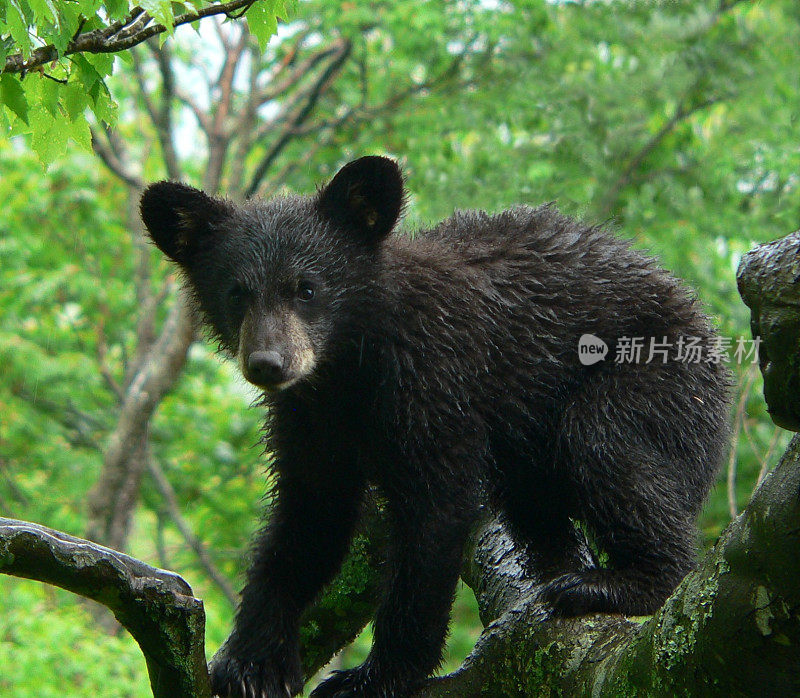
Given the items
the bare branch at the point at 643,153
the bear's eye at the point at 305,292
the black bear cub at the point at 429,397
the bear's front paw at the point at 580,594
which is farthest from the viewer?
the bare branch at the point at 643,153

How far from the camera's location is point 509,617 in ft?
11.7

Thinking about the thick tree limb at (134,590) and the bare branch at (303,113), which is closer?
the thick tree limb at (134,590)

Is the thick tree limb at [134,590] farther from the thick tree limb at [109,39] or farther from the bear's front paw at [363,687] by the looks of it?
the thick tree limb at [109,39]

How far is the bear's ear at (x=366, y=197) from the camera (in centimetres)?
420

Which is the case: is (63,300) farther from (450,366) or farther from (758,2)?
(450,366)

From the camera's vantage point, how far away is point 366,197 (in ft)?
14.1

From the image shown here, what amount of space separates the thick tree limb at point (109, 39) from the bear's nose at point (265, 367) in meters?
1.27

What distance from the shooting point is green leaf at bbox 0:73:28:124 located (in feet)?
9.69

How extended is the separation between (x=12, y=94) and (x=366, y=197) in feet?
5.61

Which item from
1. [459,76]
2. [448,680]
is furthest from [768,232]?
[448,680]

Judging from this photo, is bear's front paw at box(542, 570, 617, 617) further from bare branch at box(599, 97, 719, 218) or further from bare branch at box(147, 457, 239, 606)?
bare branch at box(147, 457, 239, 606)

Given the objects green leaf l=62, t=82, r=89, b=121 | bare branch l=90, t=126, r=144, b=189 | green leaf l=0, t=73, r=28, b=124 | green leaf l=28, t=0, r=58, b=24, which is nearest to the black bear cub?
green leaf l=62, t=82, r=89, b=121

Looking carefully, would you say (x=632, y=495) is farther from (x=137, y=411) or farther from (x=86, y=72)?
(x=137, y=411)

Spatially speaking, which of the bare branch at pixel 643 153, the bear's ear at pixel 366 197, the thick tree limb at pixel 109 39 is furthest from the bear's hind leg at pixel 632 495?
the bare branch at pixel 643 153
